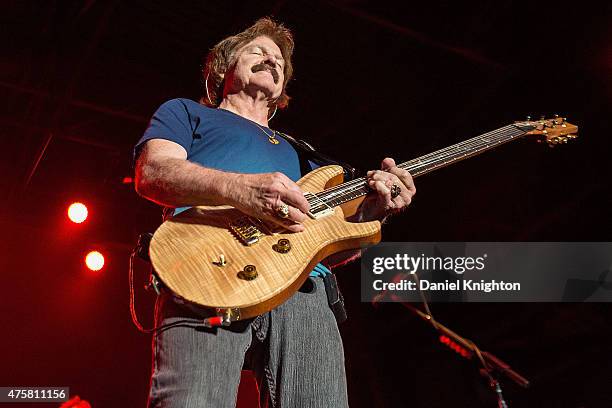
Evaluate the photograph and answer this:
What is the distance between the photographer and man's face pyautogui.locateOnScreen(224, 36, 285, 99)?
9.33ft

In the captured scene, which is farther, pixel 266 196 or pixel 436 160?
pixel 436 160

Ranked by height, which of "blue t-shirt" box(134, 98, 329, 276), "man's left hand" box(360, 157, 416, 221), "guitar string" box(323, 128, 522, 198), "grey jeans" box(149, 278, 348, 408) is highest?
"guitar string" box(323, 128, 522, 198)

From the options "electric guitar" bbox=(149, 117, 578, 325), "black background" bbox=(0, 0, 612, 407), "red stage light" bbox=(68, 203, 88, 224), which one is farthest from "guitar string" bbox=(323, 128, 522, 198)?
"red stage light" bbox=(68, 203, 88, 224)

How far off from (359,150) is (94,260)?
165 inches

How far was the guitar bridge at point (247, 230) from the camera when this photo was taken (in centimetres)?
192

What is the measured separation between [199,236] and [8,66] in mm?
6243

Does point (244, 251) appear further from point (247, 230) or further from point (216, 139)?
point (216, 139)

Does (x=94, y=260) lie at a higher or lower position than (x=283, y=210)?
higher

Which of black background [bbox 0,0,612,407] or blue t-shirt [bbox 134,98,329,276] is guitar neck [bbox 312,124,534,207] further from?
black background [bbox 0,0,612,407]

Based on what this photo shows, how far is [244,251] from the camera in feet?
6.19

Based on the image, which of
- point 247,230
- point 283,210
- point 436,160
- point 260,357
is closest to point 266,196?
point 283,210

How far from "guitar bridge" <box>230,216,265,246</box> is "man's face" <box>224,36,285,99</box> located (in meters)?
1.03

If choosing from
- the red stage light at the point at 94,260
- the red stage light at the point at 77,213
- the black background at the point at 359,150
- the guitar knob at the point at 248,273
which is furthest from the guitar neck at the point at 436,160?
the red stage light at the point at 94,260

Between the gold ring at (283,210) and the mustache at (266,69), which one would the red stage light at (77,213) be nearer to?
the mustache at (266,69)
